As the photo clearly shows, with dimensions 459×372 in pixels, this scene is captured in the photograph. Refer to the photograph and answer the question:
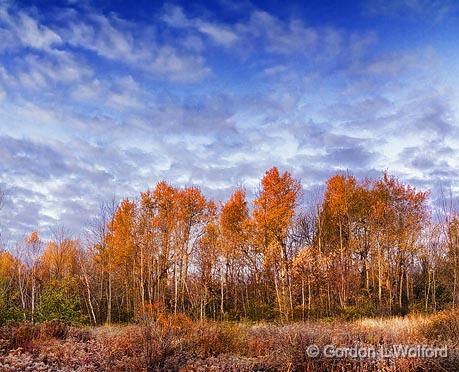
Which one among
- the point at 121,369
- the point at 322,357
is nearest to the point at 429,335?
the point at 322,357

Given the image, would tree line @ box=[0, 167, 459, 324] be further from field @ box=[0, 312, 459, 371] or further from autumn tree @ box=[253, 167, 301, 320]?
field @ box=[0, 312, 459, 371]

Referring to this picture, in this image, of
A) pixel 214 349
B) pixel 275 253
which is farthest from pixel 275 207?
pixel 214 349

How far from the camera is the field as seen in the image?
844 cm

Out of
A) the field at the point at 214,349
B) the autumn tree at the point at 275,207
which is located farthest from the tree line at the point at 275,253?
the field at the point at 214,349

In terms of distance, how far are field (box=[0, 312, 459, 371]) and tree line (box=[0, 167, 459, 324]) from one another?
51.8 ft

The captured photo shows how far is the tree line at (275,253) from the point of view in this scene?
2780cm

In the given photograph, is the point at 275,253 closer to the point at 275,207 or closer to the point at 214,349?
the point at 275,207

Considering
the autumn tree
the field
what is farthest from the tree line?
the field

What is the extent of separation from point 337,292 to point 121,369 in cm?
2291

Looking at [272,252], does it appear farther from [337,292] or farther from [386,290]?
[386,290]

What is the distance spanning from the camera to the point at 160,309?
37.3 ft

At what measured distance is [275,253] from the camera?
94.8 feet

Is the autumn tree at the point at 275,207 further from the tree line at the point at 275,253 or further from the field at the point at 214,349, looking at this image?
the field at the point at 214,349

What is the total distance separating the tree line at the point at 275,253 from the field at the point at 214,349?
51.8 feet
